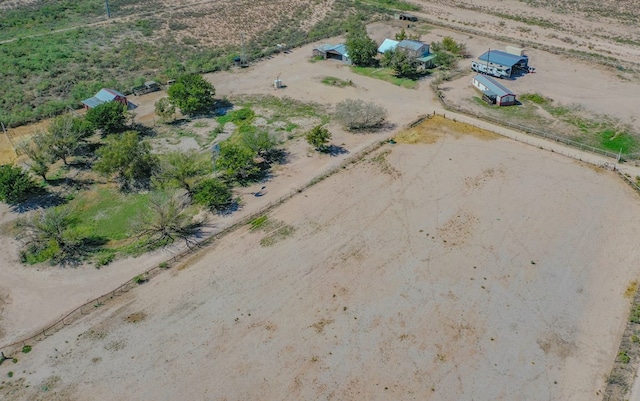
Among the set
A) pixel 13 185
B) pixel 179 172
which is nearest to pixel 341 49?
pixel 179 172

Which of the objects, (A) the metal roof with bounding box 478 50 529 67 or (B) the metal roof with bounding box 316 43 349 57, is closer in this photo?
(A) the metal roof with bounding box 478 50 529 67

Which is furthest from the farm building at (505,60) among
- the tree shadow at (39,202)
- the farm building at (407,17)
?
the tree shadow at (39,202)

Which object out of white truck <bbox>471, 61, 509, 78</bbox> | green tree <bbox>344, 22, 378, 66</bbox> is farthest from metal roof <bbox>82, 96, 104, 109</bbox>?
white truck <bbox>471, 61, 509, 78</bbox>

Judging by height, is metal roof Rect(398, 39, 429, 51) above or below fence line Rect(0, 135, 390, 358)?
above

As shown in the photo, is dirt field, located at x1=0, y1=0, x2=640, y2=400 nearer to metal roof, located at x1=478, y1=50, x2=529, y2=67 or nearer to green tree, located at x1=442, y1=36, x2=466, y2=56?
metal roof, located at x1=478, y1=50, x2=529, y2=67

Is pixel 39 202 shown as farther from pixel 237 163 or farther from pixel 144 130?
pixel 237 163
